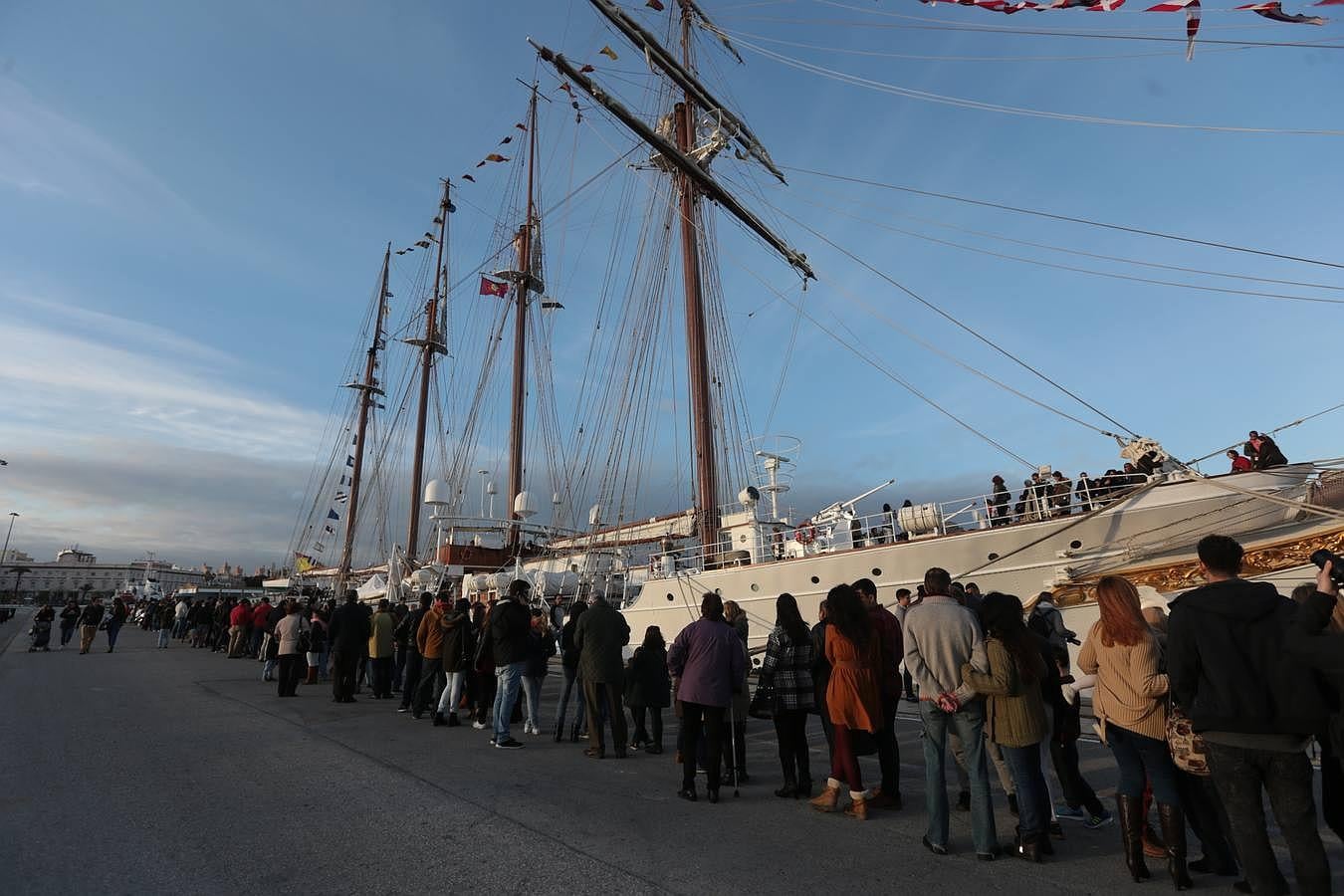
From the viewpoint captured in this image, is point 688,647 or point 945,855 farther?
point 688,647

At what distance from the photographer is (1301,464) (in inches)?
379

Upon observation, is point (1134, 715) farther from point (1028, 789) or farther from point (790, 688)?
point (790, 688)

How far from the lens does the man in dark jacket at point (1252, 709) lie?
9.61 ft

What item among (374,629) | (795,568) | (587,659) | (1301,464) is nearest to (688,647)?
(587,659)

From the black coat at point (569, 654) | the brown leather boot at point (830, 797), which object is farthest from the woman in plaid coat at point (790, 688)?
the black coat at point (569, 654)

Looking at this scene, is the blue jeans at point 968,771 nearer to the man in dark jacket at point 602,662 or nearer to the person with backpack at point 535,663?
the man in dark jacket at point 602,662

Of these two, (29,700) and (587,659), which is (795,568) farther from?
(29,700)

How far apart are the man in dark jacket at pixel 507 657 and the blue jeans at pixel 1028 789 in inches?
203

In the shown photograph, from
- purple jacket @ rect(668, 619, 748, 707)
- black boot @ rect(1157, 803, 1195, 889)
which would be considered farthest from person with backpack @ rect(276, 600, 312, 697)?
black boot @ rect(1157, 803, 1195, 889)

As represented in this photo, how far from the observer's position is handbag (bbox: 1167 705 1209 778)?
3.47 metres

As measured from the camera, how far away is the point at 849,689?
4930 mm

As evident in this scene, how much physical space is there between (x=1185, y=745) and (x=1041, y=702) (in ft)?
2.53

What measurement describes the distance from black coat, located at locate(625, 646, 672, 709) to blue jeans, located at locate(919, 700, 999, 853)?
370 cm

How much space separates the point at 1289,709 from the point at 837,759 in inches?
111
